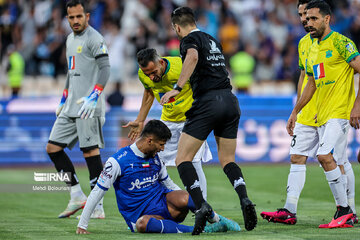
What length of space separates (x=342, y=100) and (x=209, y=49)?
161cm

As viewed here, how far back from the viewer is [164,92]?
832 cm

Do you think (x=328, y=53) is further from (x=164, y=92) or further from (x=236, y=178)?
(x=164, y=92)

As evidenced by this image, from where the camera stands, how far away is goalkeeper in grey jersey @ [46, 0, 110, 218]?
898 centimetres

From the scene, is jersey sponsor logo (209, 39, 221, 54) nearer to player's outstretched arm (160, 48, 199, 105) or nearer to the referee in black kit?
the referee in black kit

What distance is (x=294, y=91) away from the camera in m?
19.8

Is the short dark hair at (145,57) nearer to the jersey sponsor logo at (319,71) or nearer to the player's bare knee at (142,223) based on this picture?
the player's bare knee at (142,223)

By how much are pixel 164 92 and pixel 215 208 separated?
2209 mm

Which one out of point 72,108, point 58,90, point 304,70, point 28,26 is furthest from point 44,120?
point 304,70

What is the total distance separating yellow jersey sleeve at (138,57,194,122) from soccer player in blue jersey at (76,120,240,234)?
3.24ft

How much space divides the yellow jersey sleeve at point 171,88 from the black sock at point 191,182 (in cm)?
116

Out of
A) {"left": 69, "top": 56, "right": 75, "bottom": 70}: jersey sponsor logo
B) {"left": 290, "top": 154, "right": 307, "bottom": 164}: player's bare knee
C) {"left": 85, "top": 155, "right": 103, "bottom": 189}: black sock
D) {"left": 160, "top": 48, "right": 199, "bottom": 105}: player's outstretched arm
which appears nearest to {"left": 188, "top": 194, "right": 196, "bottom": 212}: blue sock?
{"left": 160, "top": 48, "right": 199, "bottom": 105}: player's outstretched arm

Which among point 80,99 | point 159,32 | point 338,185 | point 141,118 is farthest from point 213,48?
point 159,32

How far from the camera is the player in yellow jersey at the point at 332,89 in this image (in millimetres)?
7609

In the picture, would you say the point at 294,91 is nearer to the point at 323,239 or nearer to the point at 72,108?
the point at 72,108
